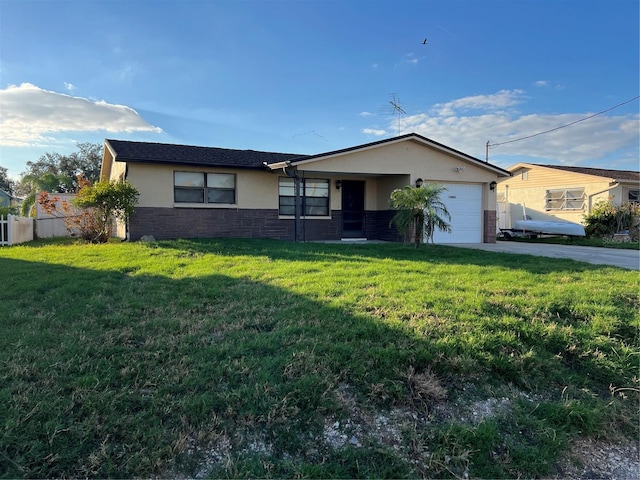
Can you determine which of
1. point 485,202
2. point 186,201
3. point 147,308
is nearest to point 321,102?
point 186,201

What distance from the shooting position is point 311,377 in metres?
3.17

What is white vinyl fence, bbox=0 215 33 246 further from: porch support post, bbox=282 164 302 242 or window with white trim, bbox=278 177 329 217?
porch support post, bbox=282 164 302 242

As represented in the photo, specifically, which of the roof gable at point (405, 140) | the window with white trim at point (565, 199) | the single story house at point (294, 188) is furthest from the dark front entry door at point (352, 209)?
the window with white trim at point (565, 199)

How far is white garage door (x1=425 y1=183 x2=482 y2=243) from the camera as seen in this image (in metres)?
14.7

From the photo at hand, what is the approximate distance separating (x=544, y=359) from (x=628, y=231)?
1926 centimetres

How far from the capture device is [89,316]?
4449 millimetres

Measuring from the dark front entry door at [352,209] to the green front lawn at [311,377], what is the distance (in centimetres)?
944

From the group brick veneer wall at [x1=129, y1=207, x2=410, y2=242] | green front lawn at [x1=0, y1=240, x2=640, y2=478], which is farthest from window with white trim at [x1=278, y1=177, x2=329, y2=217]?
green front lawn at [x1=0, y1=240, x2=640, y2=478]

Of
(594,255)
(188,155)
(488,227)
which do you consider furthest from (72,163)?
(594,255)

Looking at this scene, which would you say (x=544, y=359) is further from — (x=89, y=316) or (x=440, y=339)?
(x=89, y=316)

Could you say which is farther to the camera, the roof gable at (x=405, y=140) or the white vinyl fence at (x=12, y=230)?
the white vinyl fence at (x=12, y=230)

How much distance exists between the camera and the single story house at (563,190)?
21.4 meters

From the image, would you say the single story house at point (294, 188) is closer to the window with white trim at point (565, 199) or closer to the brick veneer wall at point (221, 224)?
the brick veneer wall at point (221, 224)

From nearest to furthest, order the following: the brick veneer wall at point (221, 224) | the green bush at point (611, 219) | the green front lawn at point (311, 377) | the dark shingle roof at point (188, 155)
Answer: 1. the green front lawn at point (311, 377)
2. the dark shingle roof at point (188, 155)
3. the brick veneer wall at point (221, 224)
4. the green bush at point (611, 219)
